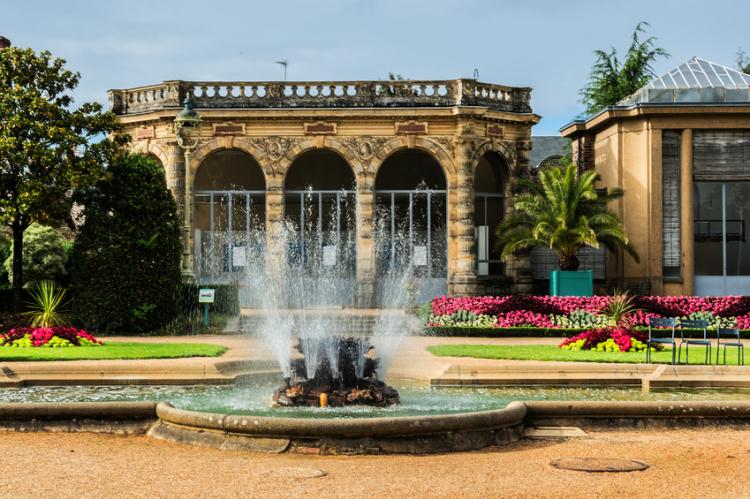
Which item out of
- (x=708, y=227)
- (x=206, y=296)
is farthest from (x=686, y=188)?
(x=206, y=296)

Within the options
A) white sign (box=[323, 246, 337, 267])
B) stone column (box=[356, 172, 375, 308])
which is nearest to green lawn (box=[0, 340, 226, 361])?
stone column (box=[356, 172, 375, 308])

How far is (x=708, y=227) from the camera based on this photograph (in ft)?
118

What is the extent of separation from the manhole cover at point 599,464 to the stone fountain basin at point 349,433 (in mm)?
973

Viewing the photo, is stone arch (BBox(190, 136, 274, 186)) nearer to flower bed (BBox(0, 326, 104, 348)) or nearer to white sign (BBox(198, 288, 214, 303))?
white sign (BBox(198, 288, 214, 303))

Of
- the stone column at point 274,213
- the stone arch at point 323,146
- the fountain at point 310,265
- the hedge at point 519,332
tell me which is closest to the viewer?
the hedge at point 519,332

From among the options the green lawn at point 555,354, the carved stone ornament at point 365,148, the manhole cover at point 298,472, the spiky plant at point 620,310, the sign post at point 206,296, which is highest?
the carved stone ornament at point 365,148

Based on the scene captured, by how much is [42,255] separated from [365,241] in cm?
1197

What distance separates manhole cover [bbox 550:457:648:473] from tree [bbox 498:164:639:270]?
22.6 meters

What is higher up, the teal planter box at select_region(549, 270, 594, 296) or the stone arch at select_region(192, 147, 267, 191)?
the stone arch at select_region(192, 147, 267, 191)

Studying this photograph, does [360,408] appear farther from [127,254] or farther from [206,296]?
[127,254]

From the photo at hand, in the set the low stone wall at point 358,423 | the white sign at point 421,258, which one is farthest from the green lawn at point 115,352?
the white sign at point 421,258

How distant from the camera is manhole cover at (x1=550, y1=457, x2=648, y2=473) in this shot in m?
10.2

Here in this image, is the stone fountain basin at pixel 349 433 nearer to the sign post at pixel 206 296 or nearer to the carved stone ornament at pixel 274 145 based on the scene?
the sign post at pixel 206 296

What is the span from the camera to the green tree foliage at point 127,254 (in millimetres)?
28453
